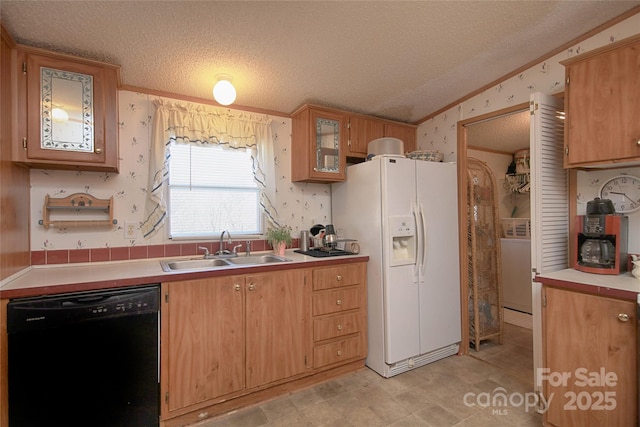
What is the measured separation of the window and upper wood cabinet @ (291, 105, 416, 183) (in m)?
0.49

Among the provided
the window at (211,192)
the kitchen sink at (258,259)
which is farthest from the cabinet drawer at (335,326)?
the window at (211,192)

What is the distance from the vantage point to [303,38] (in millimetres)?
1973

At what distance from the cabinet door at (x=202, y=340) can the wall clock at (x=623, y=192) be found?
257cm

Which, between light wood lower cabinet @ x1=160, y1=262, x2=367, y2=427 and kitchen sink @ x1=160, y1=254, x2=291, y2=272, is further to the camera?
kitchen sink @ x1=160, y1=254, x2=291, y2=272

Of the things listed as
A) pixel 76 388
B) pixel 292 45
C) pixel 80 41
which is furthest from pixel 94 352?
pixel 292 45

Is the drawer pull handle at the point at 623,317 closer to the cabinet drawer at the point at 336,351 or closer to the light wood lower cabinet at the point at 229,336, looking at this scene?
the cabinet drawer at the point at 336,351

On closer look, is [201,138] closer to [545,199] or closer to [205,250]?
[205,250]

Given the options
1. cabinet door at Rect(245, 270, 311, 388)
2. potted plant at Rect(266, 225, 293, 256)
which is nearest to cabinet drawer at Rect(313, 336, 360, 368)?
cabinet door at Rect(245, 270, 311, 388)

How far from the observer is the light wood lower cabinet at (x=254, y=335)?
6.02 ft

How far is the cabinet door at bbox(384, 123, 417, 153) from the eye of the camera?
3229mm

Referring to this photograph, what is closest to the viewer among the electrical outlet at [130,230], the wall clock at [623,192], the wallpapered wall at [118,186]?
the wall clock at [623,192]

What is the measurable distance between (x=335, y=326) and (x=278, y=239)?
0.89 metres

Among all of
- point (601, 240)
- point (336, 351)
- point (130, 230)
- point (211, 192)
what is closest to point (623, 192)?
point (601, 240)

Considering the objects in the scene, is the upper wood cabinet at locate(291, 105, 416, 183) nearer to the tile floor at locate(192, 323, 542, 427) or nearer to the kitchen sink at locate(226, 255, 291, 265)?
the kitchen sink at locate(226, 255, 291, 265)
